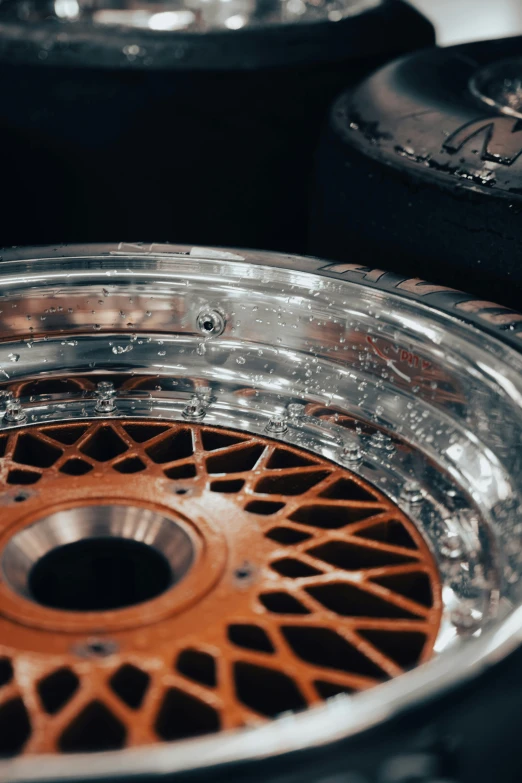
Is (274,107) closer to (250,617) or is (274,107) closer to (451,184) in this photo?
(451,184)

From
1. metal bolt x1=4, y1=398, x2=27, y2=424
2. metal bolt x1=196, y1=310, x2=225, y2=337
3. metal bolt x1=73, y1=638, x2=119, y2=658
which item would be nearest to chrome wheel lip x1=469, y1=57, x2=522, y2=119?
metal bolt x1=196, y1=310, x2=225, y2=337

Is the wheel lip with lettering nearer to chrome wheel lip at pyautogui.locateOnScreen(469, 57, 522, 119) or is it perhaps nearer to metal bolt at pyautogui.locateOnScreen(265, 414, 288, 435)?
metal bolt at pyautogui.locateOnScreen(265, 414, 288, 435)

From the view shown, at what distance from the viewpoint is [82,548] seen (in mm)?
829

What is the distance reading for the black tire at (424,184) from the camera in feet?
3.34

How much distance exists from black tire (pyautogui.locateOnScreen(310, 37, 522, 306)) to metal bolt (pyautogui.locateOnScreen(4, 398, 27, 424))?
432 millimetres

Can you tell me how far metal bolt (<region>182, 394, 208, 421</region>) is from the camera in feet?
3.24

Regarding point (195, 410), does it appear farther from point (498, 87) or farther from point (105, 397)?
point (498, 87)

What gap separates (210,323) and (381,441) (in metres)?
0.24

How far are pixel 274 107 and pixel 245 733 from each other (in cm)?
115

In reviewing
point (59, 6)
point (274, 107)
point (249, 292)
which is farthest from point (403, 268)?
point (59, 6)

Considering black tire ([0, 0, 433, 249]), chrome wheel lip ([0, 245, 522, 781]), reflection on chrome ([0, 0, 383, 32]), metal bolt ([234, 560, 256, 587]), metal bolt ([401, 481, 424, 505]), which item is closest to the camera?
chrome wheel lip ([0, 245, 522, 781])

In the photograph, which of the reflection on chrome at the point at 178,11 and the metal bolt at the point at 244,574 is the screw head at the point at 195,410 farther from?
the reflection on chrome at the point at 178,11

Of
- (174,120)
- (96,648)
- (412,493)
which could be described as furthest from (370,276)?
(174,120)

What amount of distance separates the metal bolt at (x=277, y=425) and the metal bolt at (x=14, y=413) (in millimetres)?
245
